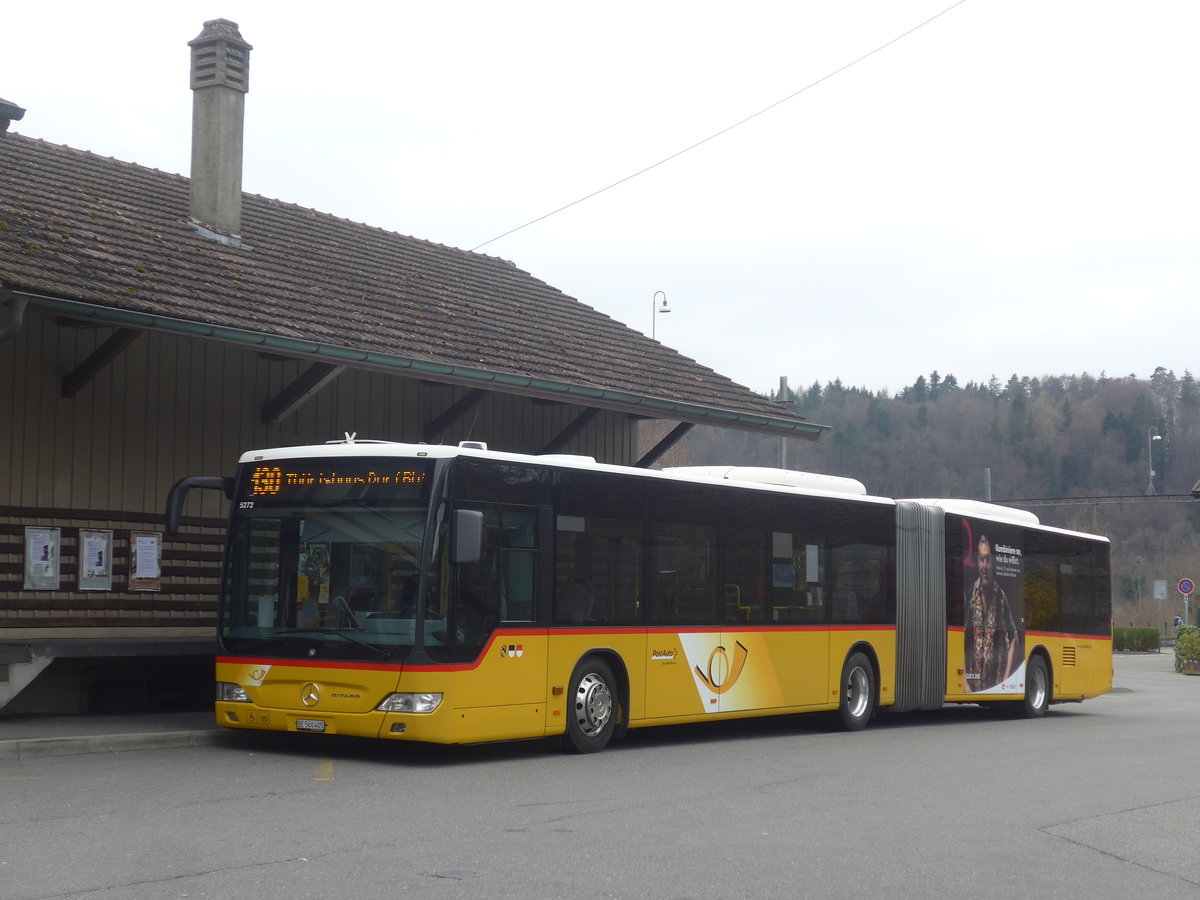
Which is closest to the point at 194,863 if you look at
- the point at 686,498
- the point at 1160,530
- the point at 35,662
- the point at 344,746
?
the point at 344,746

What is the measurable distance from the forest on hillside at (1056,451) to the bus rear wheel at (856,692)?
84.8m

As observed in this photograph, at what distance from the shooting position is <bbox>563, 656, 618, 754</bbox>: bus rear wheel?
12883 mm

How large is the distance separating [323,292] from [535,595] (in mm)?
6523

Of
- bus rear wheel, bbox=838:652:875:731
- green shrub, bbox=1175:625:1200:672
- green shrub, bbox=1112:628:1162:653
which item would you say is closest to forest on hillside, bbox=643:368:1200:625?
green shrub, bbox=1112:628:1162:653

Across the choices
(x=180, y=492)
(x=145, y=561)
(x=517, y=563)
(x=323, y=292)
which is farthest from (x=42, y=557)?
(x=517, y=563)

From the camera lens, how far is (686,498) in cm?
1451

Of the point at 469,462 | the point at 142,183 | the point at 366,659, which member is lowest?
the point at 366,659

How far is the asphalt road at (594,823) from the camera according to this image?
23.3 ft

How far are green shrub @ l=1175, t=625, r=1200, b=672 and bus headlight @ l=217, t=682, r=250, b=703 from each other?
112ft

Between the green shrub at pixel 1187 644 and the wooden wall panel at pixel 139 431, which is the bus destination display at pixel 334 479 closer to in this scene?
the wooden wall panel at pixel 139 431

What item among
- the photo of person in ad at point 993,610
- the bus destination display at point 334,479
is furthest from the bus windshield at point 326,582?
the photo of person in ad at point 993,610

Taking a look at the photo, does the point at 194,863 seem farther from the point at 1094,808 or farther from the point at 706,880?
the point at 1094,808

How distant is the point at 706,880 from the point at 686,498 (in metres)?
7.44

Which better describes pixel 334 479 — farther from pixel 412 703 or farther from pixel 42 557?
pixel 42 557
